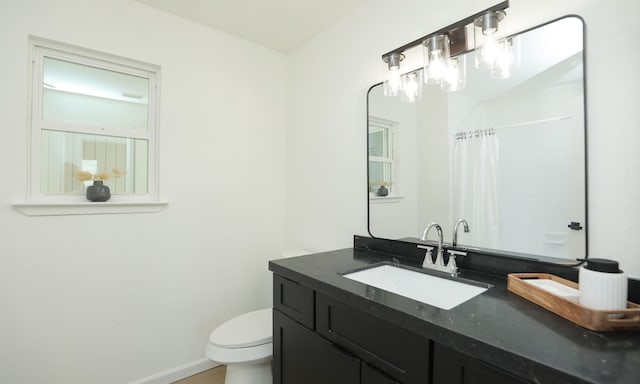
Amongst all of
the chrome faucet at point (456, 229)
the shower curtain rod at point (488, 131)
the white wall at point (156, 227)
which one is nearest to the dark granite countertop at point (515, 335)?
the chrome faucet at point (456, 229)

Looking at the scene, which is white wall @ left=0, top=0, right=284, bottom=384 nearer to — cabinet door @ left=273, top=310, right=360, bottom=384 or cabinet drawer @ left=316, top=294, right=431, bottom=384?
cabinet door @ left=273, top=310, right=360, bottom=384

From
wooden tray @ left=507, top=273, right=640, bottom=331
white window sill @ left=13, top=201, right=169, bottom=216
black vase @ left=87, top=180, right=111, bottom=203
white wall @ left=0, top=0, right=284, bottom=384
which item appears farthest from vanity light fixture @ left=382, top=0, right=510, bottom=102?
black vase @ left=87, top=180, right=111, bottom=203

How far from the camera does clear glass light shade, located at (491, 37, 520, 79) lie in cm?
120

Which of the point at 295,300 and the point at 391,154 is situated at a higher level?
the point at 391,154

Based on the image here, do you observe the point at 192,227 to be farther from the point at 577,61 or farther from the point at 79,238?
the point at 577,61

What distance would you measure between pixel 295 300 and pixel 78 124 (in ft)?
5.48

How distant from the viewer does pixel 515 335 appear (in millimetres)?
698

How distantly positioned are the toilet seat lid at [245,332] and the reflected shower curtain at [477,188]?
1.17 meters

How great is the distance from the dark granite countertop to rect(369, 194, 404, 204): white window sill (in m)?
0.67

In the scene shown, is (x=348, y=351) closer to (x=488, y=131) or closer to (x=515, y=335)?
(x=515, y=335)

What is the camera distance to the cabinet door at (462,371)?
0.66 meters

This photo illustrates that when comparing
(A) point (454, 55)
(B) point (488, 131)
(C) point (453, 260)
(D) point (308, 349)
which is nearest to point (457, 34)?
(A) point (454, 55)

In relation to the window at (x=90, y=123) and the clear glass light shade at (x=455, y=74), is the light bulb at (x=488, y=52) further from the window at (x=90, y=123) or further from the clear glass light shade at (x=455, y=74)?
the window at (x=90, y=123)

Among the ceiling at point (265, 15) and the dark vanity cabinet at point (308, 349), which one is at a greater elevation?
the ceiling at point (265, 15)
